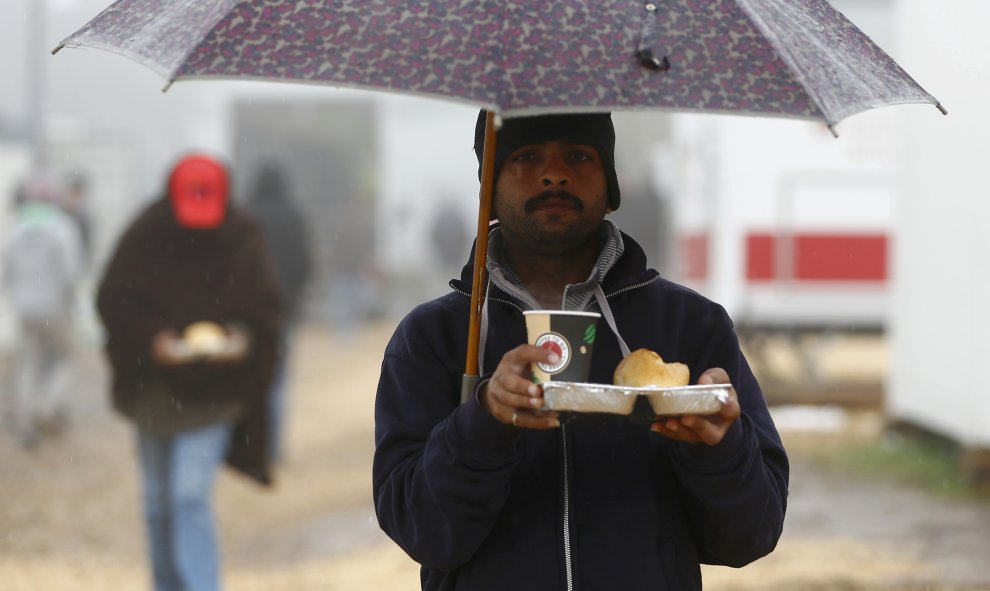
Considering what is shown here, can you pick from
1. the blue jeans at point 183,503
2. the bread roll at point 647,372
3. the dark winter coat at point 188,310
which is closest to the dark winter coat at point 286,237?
the dark winter coat at point 188,310

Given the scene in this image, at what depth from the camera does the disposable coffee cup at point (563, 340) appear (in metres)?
2.31

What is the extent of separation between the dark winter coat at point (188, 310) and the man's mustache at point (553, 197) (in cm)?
372

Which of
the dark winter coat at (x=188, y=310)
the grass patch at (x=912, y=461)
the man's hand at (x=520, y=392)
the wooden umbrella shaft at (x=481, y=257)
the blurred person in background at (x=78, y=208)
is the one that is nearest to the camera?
the man's hand at (x=520, y=392)

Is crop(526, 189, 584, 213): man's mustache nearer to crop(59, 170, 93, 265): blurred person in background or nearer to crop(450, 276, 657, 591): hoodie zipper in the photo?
crop(450, 276, 657, 591): hoodie zipper

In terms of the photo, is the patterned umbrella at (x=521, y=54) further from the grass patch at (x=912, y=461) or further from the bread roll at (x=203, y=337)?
the grass patch at (x=912, y=461)

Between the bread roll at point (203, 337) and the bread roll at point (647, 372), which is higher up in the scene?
the bread roll at point (647, 372)

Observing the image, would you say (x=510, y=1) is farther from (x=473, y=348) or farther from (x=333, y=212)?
(x=333, y=212)

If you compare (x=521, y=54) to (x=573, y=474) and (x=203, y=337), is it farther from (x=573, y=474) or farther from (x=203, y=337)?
A: (x=203, y=337)

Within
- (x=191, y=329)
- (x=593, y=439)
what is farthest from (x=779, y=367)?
(x=593, y=439)

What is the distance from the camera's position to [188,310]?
20.8ft

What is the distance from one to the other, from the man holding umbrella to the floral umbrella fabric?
0.77 feet

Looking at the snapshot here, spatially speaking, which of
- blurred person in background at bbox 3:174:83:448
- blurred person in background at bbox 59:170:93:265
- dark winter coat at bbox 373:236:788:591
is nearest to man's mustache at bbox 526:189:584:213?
dark winter coat at bbox 373:236:788:591

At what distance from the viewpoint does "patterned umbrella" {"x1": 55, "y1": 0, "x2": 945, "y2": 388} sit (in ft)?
7.61

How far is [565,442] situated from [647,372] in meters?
0.26
